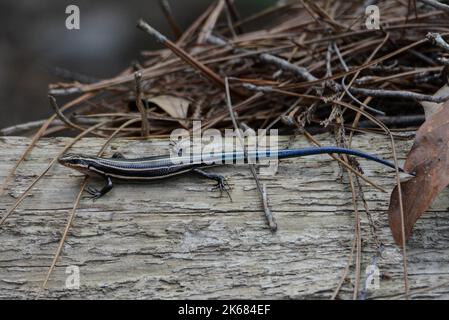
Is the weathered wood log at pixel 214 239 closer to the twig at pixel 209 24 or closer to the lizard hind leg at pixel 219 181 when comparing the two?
the lizard hind leg at pixel 219 181

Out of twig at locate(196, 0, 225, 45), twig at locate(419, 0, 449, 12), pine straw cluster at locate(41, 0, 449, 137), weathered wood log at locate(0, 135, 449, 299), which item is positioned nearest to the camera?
weathered wood log at locate(0, 135, 449, 299)

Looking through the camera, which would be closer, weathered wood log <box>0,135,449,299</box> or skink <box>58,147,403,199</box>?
weathered wood log <box>0,135,449,299</box>

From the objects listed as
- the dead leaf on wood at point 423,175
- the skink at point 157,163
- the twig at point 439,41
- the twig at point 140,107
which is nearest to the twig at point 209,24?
the twig at point 140,107

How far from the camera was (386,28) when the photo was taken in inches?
104

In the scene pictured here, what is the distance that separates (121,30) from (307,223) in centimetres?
445

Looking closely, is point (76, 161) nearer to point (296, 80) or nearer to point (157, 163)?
point (157, 163)

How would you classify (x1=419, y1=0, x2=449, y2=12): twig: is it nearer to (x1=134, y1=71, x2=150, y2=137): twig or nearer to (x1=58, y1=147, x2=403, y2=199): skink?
(x1=58, y1=147, x2=403, y2=199): skink

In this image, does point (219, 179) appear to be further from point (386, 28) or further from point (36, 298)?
point (386, 28)

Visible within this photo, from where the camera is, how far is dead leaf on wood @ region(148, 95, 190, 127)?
8.59 ft

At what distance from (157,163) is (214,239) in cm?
49

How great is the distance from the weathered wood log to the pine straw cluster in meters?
0.32

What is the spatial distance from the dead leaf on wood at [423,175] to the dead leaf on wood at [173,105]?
109 cm

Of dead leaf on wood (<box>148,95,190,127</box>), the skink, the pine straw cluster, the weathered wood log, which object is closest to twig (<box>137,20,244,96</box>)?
the pine straw cluster

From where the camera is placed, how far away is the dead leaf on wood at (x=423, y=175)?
1795 millimetres
